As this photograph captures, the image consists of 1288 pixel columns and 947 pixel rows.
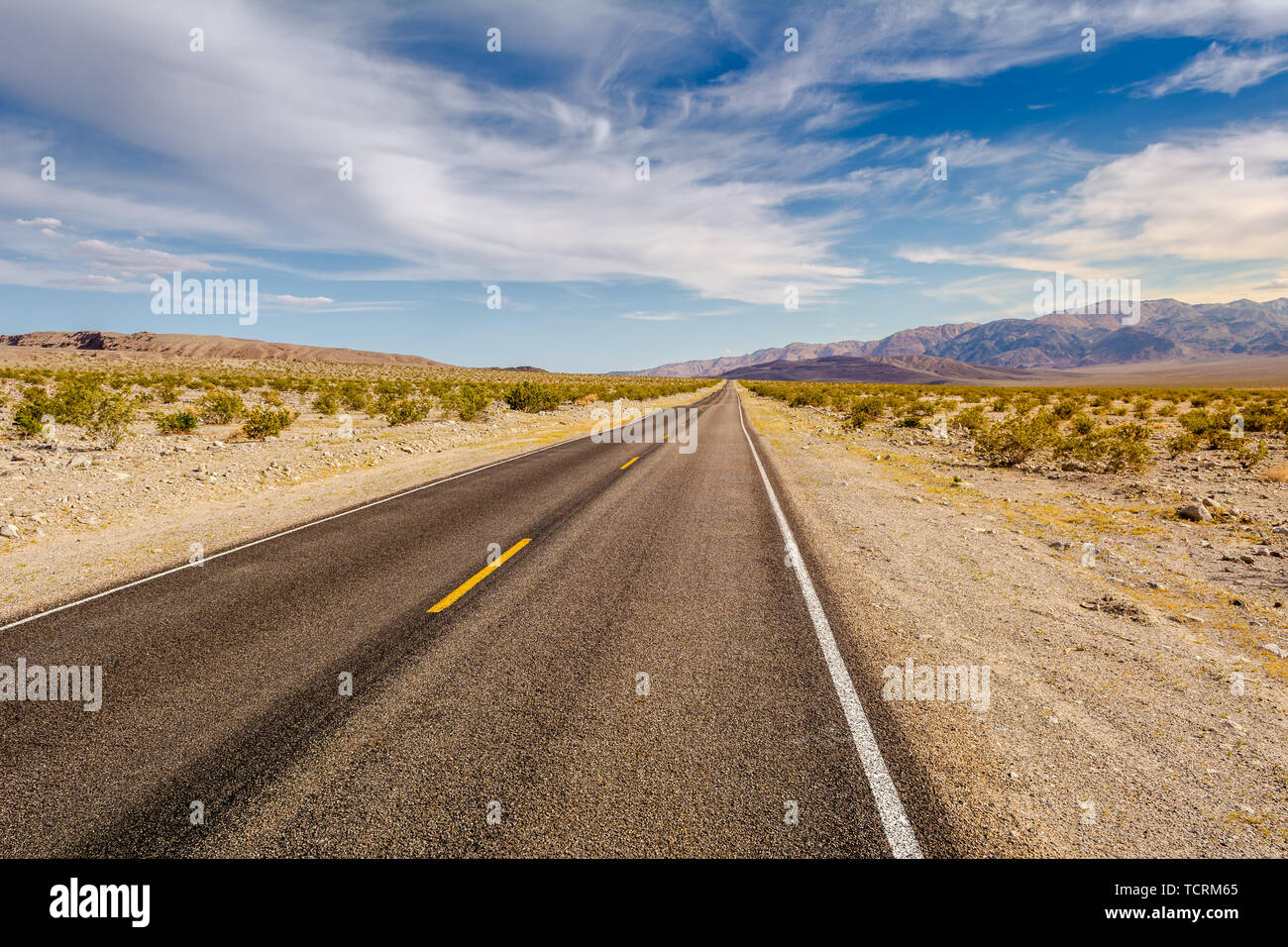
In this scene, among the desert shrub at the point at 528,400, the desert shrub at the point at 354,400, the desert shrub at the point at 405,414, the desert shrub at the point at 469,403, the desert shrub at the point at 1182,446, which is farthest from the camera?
the desert shrub at the point at 528,400

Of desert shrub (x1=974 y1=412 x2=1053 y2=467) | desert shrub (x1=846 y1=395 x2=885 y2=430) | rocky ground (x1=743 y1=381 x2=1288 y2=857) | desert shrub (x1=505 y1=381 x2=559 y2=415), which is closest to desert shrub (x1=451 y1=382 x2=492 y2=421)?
desert shrub (x1=505 y1=381 x2=559 y2=415)

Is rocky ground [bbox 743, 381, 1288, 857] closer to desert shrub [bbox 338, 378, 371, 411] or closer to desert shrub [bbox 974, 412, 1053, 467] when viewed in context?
desert shrub [bbox 974, 412, 1053, 467]

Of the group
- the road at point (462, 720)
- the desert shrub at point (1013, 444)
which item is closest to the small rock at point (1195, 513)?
the desert shrub at point (1013, 444)

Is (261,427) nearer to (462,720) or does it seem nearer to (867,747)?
(462,720)

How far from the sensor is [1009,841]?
2871 millimetres

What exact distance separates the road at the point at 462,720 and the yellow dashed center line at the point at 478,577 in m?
0.04

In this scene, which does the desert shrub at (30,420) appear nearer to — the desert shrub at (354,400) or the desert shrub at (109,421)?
the desert shrub at (109,421)

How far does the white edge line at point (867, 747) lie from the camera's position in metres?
2.85

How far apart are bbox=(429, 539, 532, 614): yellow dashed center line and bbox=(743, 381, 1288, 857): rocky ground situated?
3948 millimetres

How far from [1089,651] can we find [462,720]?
515 cm

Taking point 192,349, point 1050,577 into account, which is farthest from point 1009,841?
point 192,349
